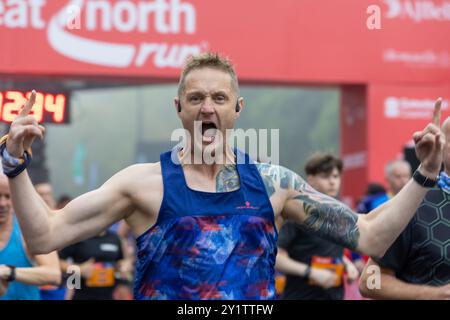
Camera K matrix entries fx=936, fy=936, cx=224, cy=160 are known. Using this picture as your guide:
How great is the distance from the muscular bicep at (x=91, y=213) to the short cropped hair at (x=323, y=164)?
4451mm

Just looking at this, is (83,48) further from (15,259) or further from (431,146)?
(431,146)

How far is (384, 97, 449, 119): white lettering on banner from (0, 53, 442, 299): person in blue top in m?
10.5

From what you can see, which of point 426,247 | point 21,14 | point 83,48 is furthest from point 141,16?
point 426,247

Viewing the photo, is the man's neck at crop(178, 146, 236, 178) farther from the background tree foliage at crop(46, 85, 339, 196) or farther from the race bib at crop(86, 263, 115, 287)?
the background tree foliage at crop(46, 85, 339, 196)

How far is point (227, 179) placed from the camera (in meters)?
4.00

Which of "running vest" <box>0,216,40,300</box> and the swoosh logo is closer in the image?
"running vest" <box>0,216,40,300</box>

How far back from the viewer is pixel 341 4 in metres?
13.7

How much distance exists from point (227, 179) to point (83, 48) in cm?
967

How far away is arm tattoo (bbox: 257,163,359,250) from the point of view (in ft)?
13.3

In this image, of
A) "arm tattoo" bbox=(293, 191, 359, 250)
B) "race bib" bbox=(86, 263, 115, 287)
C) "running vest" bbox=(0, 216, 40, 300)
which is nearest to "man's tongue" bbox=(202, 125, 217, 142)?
"arm tattoo" bbox=(293, 191, 359, 250)

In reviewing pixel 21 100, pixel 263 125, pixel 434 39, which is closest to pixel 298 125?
pixel 263 125

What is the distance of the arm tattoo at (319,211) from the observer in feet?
13.3

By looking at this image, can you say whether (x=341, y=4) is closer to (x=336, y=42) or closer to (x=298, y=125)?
(x=336, y=42)
